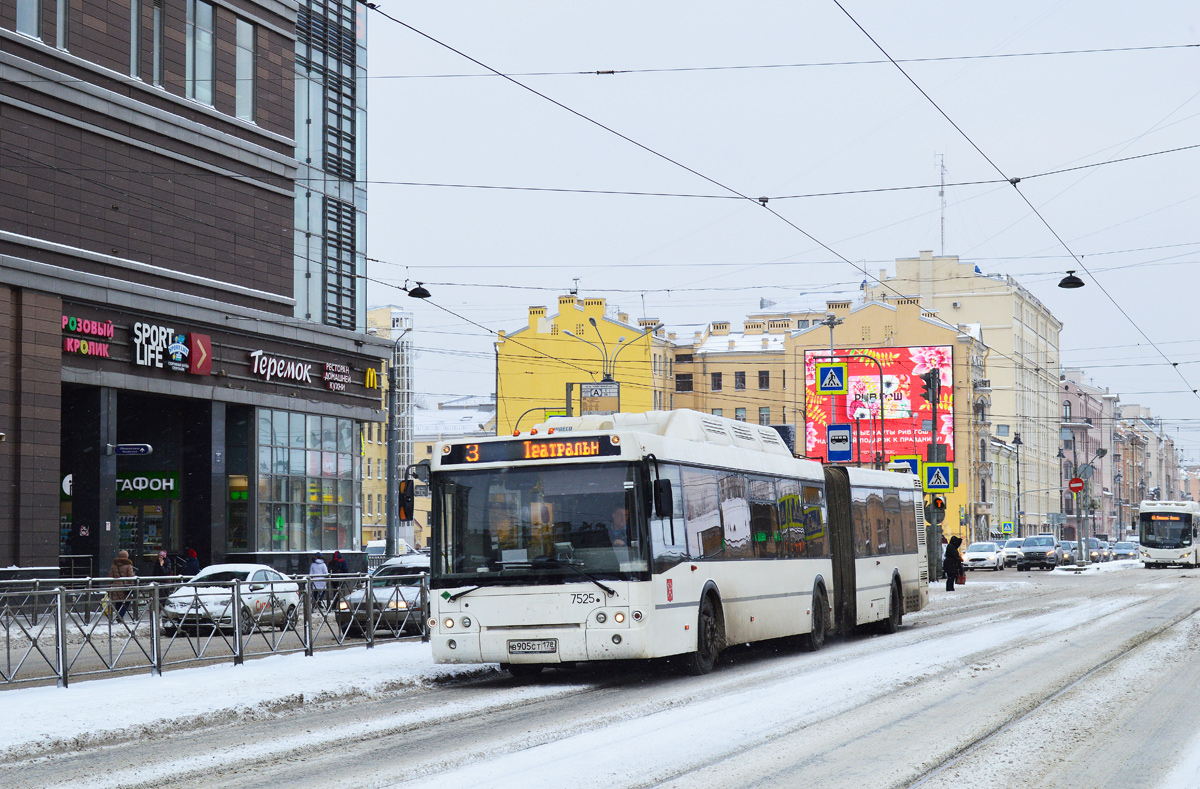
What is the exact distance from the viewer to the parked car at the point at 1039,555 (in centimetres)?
6975

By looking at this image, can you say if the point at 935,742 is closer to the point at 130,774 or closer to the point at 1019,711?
the point at 1019,711

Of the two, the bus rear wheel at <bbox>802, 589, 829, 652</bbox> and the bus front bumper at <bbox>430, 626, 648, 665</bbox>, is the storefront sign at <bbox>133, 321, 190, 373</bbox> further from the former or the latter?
the bus front bumper at <bbox>430, 626, 648, 665</bbox>

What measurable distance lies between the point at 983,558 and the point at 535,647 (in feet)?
188

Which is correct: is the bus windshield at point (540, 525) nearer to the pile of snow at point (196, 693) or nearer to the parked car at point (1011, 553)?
the pile of snow at point (196, 693)

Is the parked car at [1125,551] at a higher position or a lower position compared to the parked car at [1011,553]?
lower

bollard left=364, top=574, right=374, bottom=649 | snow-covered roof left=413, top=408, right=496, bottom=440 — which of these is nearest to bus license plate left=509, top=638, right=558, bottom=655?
bollard left=364, top=574, right=374, bottom=649

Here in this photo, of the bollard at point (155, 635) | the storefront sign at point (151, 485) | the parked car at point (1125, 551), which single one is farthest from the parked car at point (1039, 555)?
the bollard at point (155, 635)

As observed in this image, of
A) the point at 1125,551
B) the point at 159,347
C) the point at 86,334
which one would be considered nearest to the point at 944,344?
the point at 1125,551

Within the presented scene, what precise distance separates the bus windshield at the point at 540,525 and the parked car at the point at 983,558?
56024 mm

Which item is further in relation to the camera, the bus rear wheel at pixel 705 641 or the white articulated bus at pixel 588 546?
the bus rear wheel at pixel 705 641

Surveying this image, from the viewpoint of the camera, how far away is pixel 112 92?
32906 mm

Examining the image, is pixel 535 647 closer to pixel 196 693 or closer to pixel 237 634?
pixel 196 693

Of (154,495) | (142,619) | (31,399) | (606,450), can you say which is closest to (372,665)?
(142,619)

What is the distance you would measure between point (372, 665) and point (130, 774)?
801 centimetres
